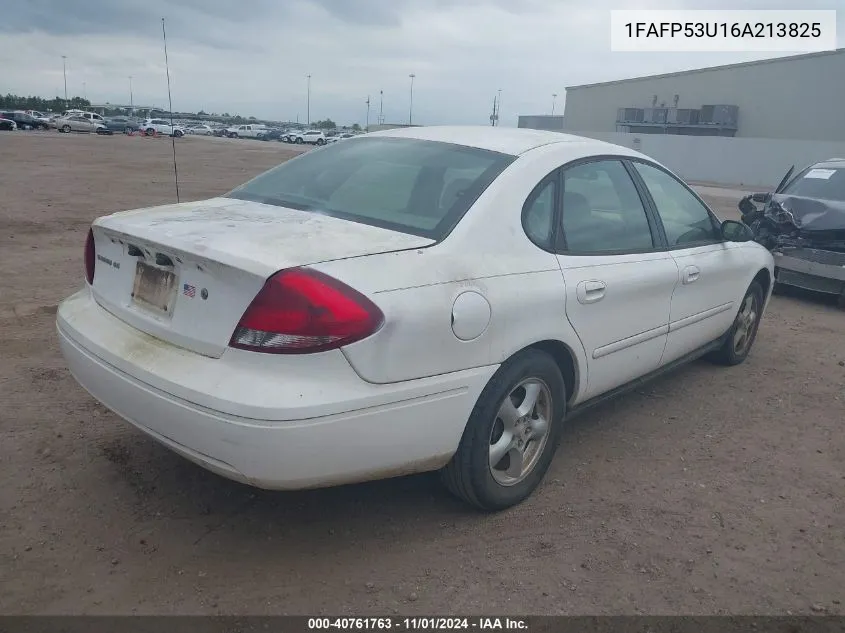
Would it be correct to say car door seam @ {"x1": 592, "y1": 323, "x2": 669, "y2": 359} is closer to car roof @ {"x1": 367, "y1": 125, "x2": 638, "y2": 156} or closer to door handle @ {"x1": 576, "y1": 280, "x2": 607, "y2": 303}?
door handle @ {"x1": 576, "y1": 280, "x2": 607, "y2": 303}

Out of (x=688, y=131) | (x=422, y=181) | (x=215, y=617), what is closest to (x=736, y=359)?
(x=422, y=181)

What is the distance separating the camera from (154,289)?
9.41 ft

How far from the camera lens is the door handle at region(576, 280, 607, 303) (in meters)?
3.36

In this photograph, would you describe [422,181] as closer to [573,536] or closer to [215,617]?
[573,536]

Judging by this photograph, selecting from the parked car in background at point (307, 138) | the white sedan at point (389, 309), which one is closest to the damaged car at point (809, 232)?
the white sedan at point (389, 309)

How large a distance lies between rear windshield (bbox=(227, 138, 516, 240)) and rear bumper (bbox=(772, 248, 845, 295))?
18.4ft

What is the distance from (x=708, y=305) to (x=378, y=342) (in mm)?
2810

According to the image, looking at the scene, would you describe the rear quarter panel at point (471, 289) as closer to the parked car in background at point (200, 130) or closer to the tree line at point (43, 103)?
the parked car in background at point (200, 130)

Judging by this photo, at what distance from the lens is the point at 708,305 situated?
15.0ft

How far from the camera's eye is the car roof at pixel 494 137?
3553 millimetres

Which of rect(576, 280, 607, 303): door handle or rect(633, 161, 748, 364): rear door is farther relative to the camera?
rect(633, 161, 748, 364): rear door

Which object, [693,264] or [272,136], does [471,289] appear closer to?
[693,264]

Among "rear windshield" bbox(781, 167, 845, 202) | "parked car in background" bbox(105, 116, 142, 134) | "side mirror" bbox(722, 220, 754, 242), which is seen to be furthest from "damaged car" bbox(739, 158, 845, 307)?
"parked car in background" bbox(105, 116, 142, 134)

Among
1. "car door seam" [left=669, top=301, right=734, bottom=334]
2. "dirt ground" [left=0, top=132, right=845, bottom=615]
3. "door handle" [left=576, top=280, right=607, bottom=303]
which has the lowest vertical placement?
"dirt ground" [left=0, top=132, right=845, bottom=615]
